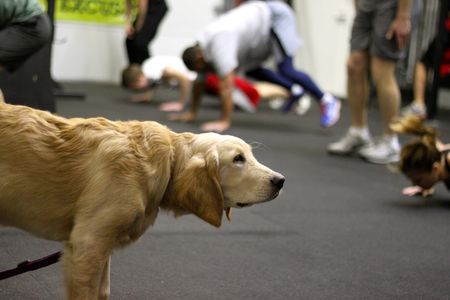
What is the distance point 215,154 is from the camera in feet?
6.11

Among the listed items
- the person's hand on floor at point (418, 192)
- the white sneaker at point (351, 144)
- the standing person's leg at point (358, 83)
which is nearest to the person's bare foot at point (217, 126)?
the white sneaker at point (351, 144)

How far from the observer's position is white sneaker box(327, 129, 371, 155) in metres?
5.14

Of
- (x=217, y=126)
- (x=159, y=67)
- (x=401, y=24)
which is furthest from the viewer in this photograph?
(x=159, y=67)

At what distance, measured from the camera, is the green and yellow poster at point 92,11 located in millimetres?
Answer: 9406

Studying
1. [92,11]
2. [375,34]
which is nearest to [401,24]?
[375,34]

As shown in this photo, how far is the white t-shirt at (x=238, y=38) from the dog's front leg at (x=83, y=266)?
411 centimetres

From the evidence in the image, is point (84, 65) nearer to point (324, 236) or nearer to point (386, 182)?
point (386, 182)

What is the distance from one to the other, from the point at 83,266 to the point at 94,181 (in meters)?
0.21

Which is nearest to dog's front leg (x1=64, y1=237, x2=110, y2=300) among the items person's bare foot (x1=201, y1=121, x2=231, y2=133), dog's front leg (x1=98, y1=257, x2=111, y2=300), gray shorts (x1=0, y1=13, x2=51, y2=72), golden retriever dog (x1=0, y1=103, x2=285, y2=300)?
golden retriever dog (x1=0, y1=103, x2=285, y2=300)

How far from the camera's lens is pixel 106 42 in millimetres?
9820

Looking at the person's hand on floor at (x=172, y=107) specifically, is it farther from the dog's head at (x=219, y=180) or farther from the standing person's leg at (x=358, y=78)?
the dog's head at (x=219, y=180)

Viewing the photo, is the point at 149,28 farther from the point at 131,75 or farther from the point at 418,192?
the point at 418,192

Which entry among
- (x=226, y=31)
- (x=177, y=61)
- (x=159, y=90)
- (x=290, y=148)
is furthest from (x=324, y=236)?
(x=159, y=90)

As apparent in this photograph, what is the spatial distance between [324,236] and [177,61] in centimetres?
494
